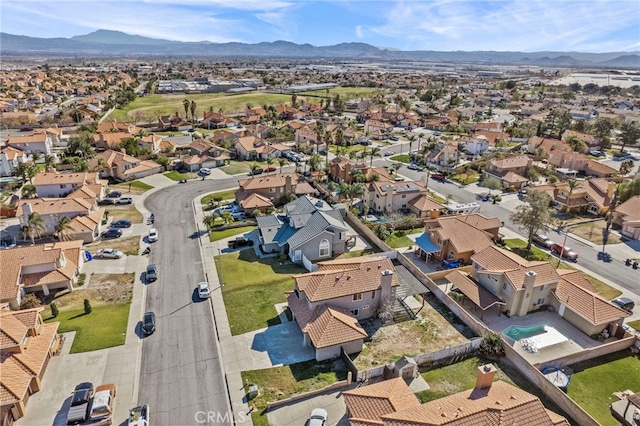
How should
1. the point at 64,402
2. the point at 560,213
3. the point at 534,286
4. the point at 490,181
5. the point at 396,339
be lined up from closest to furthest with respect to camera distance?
the point at 64,402 → the point at 396,339 → the point at 534,286 → the point at 560,213 → the point at 490,181

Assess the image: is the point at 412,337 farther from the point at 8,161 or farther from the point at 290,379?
the point at 8,161

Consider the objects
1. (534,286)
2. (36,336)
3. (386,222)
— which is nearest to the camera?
(36,336)

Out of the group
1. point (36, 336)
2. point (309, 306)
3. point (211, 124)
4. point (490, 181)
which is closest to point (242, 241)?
point (309, 306)

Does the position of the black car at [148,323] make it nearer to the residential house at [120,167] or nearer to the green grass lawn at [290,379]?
the green grass lawn at [290,379]

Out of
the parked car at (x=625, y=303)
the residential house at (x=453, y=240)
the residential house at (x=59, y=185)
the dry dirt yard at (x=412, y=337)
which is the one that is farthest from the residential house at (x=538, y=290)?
the residential house at (x=59, y=185)

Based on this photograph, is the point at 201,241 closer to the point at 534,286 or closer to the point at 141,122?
the point at 534,286

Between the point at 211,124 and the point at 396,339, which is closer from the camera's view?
the point at 396,339
